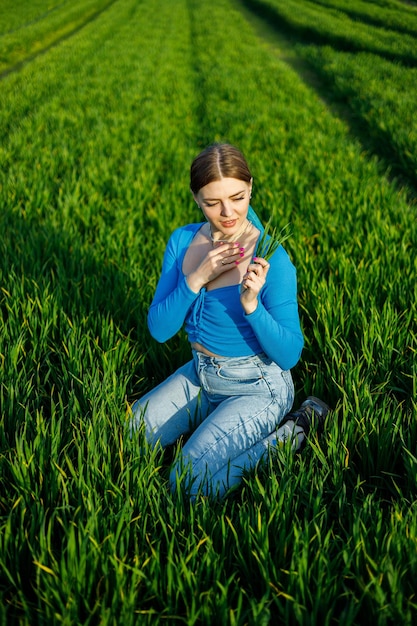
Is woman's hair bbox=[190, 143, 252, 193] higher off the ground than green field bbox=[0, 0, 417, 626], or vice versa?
woman's hair bbox=[190, 143, 252, 193]

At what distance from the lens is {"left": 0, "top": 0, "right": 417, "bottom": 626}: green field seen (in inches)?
48.9

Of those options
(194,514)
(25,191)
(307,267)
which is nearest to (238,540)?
(194,514)

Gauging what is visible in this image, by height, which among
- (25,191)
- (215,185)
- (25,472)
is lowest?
(25,472)

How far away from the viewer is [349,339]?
241 cm

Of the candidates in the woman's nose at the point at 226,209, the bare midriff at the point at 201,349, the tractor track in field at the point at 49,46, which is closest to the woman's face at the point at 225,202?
the woman's nose at the point at 226,209

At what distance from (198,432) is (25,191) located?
290cm

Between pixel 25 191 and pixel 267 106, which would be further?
pixel 267 106

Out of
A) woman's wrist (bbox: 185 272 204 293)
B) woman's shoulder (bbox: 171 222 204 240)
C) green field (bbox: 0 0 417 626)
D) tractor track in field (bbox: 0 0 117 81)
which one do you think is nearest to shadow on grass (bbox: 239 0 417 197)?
green field (bbox: 0 0 417 626)

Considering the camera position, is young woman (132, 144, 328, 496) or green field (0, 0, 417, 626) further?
young woman (132, 144, 328, 496)

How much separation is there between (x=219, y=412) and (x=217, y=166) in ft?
2.54

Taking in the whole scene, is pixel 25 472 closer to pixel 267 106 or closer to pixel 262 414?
pixel 262 414

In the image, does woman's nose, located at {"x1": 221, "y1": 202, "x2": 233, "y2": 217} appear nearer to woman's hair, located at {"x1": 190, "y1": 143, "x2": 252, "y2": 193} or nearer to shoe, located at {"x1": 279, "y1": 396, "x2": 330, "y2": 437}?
woman's hair, located at {"x1": 190, "y1": 143, "x2": 252, "y2": 193}

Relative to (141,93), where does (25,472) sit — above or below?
below

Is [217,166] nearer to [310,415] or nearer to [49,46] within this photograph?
[310,415]
